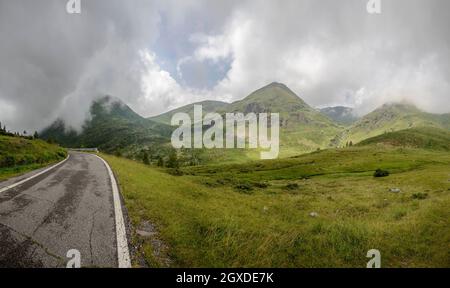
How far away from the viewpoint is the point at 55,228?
24.3 feet

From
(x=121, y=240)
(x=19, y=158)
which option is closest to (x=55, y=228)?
(x=121, y=240)

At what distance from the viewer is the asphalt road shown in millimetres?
5672

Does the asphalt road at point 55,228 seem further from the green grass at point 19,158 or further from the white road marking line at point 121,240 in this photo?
the green grass at point 19,158

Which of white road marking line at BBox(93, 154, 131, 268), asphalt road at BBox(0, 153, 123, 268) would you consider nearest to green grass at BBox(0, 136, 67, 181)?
asphalt road at BBox(0, 153, 123, 268)

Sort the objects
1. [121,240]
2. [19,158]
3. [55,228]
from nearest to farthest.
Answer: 1. [121,240]
2. [55,228]
3. [19,158]

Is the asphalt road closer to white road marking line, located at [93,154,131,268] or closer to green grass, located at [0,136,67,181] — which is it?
white road marking line, located at [93,154,131,268]

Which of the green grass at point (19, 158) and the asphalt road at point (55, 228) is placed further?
the green grass at point (19, 158)

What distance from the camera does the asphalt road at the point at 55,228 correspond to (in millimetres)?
5672

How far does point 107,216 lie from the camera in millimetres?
8891

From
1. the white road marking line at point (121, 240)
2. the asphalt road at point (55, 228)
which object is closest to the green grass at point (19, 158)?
the asphalt road at point (55, 228)

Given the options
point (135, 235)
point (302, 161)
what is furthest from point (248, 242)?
point (302, 161)

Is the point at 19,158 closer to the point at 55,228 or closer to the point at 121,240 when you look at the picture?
the point at 55,228
